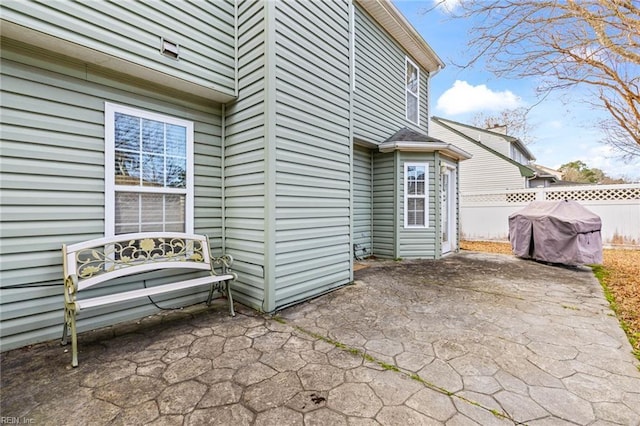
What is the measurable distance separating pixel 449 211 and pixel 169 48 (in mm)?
7144

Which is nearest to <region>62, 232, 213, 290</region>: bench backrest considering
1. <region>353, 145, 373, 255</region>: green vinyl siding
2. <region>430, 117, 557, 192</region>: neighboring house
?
<region>353, 145, 373, 255</region>: green vinyl siding

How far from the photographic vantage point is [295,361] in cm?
224

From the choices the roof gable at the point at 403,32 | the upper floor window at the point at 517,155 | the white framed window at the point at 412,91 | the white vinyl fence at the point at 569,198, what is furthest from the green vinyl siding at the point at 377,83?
the upper floor window at the point at 517,155

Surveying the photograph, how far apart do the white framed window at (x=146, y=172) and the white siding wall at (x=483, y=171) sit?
1345cm

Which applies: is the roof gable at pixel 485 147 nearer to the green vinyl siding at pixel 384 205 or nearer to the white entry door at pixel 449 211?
the white entry door at pixel 449 211

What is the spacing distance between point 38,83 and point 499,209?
11780 millimetres

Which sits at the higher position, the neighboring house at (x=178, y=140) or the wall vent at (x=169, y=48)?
the wall vent at (x=169, y=48)

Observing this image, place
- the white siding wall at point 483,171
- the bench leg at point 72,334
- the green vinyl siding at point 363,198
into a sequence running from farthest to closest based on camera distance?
the white siding wall at point 483,171 → the green vinyl siding at point 363,198 → the bench leg at point 72,334

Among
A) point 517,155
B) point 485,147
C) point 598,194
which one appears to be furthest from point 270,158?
point 517,155

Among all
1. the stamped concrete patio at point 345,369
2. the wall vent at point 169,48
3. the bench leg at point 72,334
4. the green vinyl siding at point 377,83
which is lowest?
the stamped concrete patio at point 345,369

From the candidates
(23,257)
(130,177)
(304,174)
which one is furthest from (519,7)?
(23,257)

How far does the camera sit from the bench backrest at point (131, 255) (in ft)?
8.30

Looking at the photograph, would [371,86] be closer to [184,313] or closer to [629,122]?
[629,122]

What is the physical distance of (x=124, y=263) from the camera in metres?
2.78
